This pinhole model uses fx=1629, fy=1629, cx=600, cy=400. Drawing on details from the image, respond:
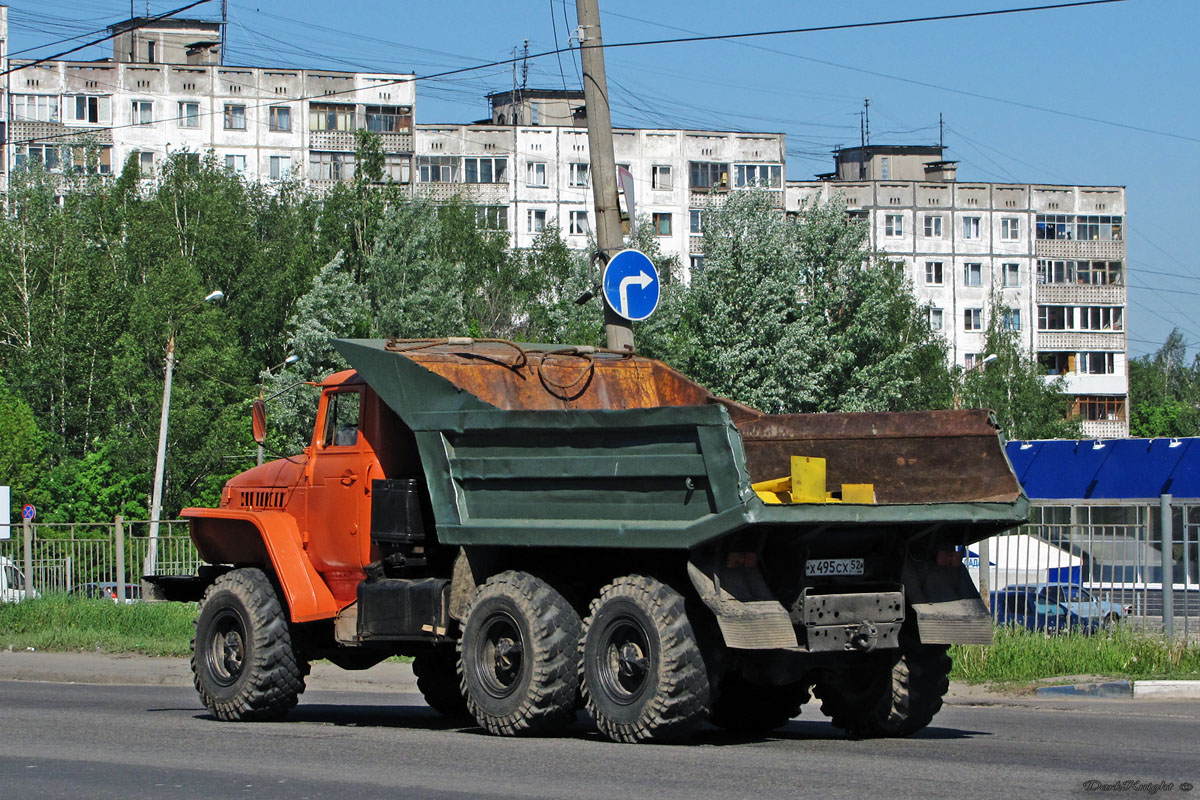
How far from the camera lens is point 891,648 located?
10367mm

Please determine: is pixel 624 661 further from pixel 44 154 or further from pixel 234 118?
pixel 234 118

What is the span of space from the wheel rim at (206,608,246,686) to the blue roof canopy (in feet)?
98.5

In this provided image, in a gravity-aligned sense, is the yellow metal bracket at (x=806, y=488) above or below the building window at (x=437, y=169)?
below

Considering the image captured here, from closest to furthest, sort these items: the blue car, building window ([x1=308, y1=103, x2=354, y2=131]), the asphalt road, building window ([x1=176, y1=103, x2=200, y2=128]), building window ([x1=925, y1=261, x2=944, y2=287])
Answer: the asphalt road
the blue car
building window ([x1=176, y1=103, x2=200, y2=128])
building window ([x1=308, y1=103, x2=354, y2=131])
building window ([x1=925, y1=261, x2=944, y2=287])

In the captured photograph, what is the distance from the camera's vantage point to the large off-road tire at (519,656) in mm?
10414

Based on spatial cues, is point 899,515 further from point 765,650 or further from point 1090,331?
point 1090,331

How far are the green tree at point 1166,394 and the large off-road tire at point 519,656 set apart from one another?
102 meters

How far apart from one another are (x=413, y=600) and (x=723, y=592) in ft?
9.02

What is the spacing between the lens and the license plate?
1005 cm

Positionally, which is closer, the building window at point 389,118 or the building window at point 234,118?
the building window at point 234,118

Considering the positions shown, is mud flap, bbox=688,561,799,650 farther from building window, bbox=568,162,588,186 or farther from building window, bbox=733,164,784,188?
building window, bbox=733,164,784,188

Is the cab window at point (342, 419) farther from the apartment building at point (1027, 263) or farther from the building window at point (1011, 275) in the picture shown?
the building window at point (1011, 275)

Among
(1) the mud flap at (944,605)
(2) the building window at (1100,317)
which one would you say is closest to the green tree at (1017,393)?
(2) the building window at (1100,317)

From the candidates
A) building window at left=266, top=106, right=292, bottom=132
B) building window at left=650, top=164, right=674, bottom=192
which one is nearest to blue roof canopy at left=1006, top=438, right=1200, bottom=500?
building window at left=650, top=164, right=674, bottom=192
